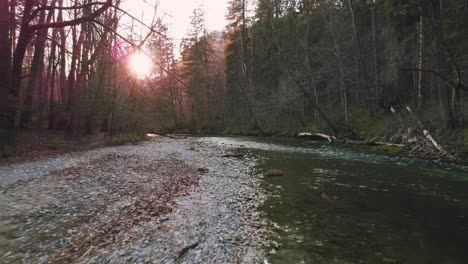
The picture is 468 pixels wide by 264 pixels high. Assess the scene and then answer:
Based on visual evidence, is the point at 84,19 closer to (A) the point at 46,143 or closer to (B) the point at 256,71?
(A) the point at 46,143

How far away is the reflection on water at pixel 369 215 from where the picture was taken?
3.74 metres

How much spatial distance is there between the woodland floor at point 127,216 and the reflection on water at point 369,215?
639 mm

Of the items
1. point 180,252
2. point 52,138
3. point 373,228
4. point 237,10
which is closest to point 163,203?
point 180,252

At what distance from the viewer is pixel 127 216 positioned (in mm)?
4988

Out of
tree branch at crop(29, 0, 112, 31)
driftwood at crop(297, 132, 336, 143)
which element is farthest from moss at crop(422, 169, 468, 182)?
driftwood at crop(297, 132, 336, 143)

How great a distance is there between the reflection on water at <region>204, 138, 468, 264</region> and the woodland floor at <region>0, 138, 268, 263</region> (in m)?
0.64

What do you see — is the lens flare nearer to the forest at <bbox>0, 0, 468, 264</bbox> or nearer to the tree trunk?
the forest at <bbox>0, 0, 468, 264</bbox>

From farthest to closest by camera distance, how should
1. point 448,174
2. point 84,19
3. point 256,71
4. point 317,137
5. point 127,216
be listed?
point 256,71 → point 317,137 → point 448,174 → point 84,19 → point 127,216

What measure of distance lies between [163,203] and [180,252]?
2.23 m

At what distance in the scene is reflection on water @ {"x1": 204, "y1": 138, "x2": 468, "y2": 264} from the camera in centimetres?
374

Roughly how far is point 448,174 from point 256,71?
28.8 m

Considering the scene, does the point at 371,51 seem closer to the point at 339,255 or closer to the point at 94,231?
the point at 339,255

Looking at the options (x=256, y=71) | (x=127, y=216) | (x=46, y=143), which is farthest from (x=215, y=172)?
(x=256, y=71)

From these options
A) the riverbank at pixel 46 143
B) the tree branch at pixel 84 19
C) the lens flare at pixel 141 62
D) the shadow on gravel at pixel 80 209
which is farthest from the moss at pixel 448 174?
the riverbank at pixel 46 143
